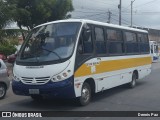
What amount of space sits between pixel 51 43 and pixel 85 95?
1.92m

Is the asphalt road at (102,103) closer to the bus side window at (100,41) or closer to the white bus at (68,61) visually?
the white bus at (68,61)

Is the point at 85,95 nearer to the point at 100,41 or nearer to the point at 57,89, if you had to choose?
the point at 57,89

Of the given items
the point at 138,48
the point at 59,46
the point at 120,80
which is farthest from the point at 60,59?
the point at 138,48

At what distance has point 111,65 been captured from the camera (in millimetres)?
12641

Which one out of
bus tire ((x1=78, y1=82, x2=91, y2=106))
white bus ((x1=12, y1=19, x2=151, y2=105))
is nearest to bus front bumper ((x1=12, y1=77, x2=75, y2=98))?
white bus ((x1=12, y1=19, x2=151, y2=105))

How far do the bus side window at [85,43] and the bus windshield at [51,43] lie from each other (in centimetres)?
28

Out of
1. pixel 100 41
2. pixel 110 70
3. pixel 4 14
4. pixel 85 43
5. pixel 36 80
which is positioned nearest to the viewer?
pixel 36 80

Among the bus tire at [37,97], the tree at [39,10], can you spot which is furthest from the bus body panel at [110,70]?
the tree at [39,10]

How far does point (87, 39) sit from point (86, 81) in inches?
52.5

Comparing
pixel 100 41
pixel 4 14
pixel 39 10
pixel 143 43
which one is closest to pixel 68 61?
pixel 100 41

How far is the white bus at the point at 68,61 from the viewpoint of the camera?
9.83 meters

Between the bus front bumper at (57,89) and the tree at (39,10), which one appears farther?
the tree at (39,10)

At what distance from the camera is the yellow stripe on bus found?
1052 centimetres

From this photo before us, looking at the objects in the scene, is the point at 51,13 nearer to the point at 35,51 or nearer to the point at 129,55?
the point at 129,55
